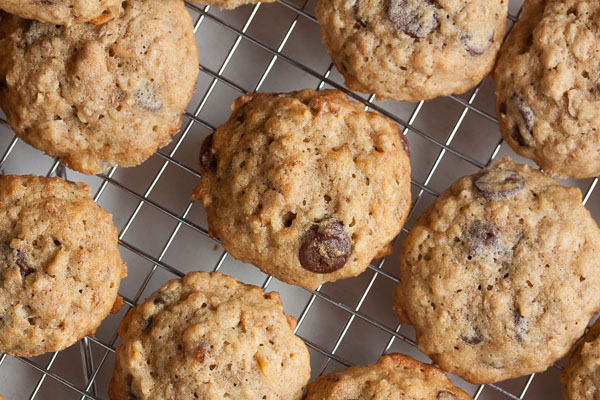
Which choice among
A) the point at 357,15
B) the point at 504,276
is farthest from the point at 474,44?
the point at 504,276

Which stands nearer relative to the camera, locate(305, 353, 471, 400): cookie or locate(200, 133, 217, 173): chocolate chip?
locate(305, 353, 471, 400): cookie

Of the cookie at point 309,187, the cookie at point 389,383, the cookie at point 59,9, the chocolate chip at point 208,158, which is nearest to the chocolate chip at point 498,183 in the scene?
the cookie at point 309,187

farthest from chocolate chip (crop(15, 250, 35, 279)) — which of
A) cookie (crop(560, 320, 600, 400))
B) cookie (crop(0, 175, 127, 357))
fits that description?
cookie (crop(560, 320, 600, 400))

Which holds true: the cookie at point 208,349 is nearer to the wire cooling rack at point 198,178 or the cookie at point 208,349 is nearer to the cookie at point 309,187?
the cookie at point 309,187

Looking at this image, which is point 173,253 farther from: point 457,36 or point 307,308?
point 457,36

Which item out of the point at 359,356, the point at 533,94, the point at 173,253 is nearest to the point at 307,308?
the point at 359,356

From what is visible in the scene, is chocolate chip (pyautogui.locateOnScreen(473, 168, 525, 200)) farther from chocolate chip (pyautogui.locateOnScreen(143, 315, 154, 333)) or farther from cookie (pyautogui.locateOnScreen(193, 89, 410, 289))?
chocolate chip (pyautogui.locateOnScreen(143, 315, 154, 333))
